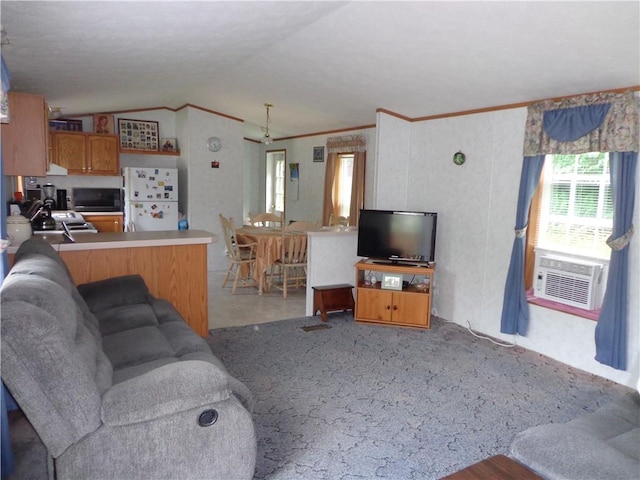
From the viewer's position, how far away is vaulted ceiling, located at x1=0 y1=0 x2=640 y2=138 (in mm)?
2582

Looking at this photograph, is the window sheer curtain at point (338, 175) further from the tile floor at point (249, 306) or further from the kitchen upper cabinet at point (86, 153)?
the kitchen upper cabinet at point (86, 153)

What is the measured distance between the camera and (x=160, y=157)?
7.39m

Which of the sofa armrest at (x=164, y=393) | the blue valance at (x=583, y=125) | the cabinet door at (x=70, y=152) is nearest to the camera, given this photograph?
the sofa armrest at (x=164, y=393)

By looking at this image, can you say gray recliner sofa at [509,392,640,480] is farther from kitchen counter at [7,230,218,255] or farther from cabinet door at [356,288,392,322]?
kitchen counter at [7,230,218,255]

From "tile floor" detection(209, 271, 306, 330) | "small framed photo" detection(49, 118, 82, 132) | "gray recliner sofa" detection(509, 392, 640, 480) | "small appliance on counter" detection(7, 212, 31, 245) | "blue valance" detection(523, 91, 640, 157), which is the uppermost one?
"small framed photo" detection(49, 118, 82, 132)

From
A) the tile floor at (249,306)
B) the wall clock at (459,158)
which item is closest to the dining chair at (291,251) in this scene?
the tile floor at (249,306)

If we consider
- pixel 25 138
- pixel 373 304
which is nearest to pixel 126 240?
pixel 25 138

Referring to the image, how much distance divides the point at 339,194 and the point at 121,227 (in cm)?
334

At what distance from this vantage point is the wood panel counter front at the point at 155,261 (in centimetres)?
350

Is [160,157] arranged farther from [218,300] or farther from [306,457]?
[306,457]

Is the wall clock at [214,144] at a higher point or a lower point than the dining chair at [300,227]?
higher

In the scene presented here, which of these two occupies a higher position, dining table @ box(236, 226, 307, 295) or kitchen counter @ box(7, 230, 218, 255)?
kitchen counter @ box(7, 230, 218, 255)

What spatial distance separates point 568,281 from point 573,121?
1.25 metres

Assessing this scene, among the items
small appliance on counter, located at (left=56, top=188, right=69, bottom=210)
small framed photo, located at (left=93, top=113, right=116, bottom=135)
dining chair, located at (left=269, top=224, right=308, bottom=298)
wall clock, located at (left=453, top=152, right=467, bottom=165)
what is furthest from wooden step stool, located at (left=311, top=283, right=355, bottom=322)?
small framed photo, located at (left=93, top=113, right=116, bottom=135)
